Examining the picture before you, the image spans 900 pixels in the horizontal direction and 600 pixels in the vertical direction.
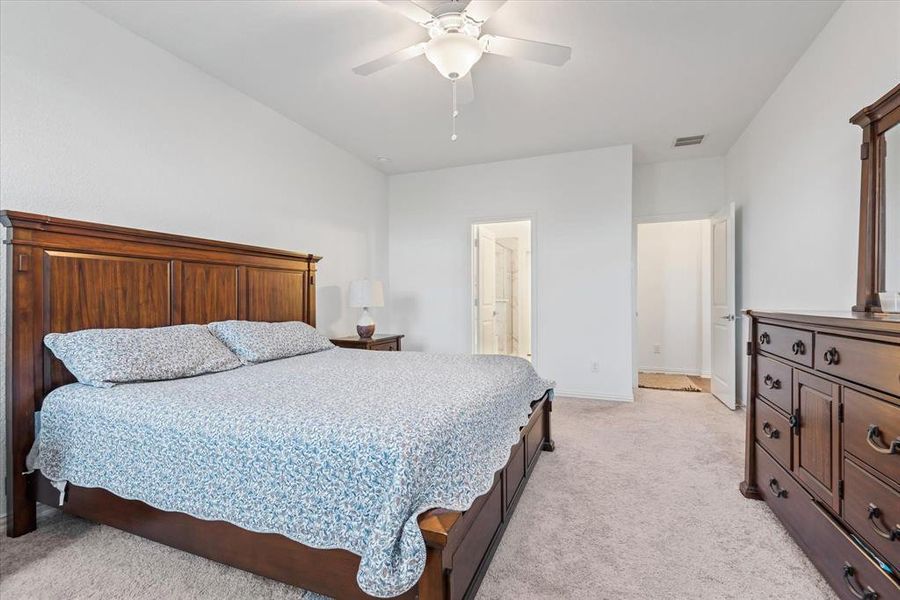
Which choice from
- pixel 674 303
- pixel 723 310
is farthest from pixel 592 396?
pixel 674 303

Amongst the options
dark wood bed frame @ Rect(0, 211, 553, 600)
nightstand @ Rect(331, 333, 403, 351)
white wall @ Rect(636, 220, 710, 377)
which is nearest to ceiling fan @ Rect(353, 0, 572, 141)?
dark wood bed frame @ Rect(0, 211, 553, 600)

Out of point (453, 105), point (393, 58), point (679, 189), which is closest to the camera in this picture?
point (393, 58)

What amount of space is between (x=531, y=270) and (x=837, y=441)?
3266 millimetres

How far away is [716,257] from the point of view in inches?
171

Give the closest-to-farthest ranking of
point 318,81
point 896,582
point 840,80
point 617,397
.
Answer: point 896,582 < point 840,80 < point 318,81 < point 617,397

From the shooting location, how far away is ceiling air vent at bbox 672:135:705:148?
397cm

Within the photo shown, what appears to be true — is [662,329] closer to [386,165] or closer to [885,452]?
[386,165]

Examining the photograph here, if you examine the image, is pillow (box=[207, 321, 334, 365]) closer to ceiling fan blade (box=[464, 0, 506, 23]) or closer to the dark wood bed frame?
the dark wood bed frame

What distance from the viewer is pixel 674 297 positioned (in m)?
5.59

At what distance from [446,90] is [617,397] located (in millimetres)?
3318

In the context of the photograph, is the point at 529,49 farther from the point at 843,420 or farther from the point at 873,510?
the point at 873,510

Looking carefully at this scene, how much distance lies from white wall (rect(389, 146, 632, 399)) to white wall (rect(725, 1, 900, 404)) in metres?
1.13

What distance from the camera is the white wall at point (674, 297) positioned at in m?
5.43

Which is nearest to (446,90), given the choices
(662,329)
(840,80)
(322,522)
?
(840,80)
